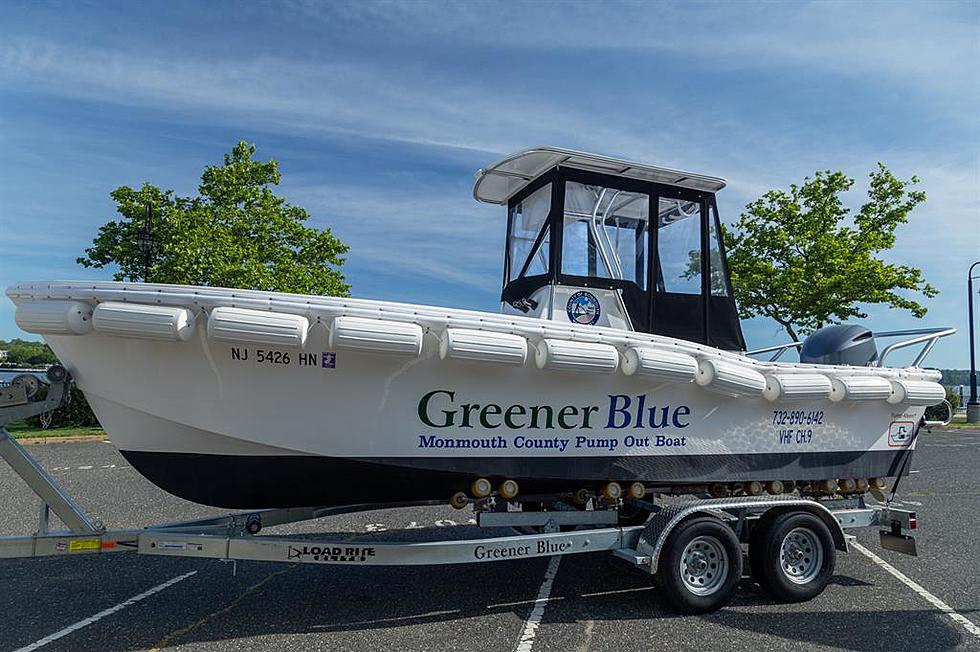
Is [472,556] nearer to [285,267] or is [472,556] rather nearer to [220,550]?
[220,550]

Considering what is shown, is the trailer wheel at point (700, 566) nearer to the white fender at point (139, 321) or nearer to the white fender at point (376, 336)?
Result: the white fender at point (376, 336)

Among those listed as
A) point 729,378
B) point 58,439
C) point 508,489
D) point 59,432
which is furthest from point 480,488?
point 59,432

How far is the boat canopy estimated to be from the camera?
5180mm

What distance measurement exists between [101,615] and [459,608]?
2457mm

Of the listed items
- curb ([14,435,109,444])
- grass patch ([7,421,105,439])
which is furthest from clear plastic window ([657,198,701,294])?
grass patch ([7,421,105,439])

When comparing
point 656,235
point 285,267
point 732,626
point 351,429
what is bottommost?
point 732,626

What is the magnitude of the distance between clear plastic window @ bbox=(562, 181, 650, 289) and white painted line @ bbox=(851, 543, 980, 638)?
3202mm

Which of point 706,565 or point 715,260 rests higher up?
point 715,260

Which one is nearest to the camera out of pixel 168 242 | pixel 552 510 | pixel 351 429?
pixel 351 429

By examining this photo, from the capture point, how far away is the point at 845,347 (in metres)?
5.75

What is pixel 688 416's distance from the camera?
4727 millimetres

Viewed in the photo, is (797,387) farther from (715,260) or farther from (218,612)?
(218,612)

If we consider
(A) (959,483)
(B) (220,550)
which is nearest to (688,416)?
(B) (220,550)

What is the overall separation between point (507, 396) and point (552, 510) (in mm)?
1350
